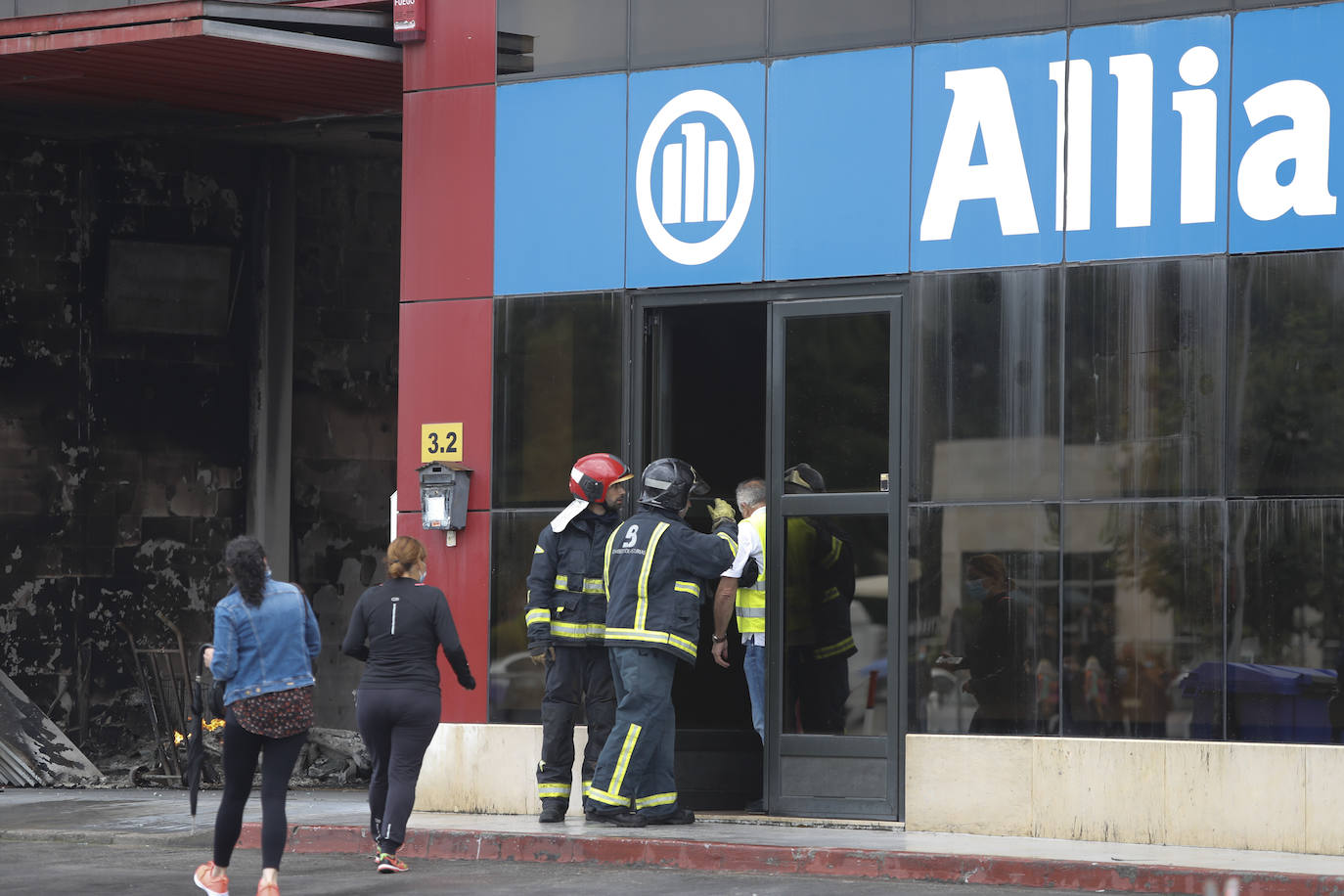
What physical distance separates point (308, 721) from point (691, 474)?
3.30m

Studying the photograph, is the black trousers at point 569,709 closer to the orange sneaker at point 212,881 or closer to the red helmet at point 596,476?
the red helmet at point 596,476

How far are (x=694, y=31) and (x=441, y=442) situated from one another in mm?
3105

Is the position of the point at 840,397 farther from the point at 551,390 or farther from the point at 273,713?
the point at 273,713

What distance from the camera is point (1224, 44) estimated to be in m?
10.5

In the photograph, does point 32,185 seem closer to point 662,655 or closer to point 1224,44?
point 662,655

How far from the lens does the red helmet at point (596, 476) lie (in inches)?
444

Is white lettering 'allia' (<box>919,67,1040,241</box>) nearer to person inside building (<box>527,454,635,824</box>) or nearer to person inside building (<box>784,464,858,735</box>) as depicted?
person inside building (<box>784,464,858,735</box>)

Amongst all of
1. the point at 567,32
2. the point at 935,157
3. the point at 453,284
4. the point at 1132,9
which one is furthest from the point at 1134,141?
the point at 453,284

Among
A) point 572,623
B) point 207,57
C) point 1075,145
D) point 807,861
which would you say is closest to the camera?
point 807,861

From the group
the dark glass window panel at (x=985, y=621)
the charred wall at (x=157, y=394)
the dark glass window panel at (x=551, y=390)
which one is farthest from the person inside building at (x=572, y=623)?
the charred wall at (x=157, y=394)

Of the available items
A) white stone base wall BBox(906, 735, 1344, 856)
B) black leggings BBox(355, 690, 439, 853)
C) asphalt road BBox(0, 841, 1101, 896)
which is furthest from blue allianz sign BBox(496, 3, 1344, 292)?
asphalt road BBox(0, 841, 1101, 896)

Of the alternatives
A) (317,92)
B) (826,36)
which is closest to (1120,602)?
(826,36)

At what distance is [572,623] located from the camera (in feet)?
36.8

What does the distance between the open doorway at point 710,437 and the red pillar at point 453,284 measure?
1144 mm
